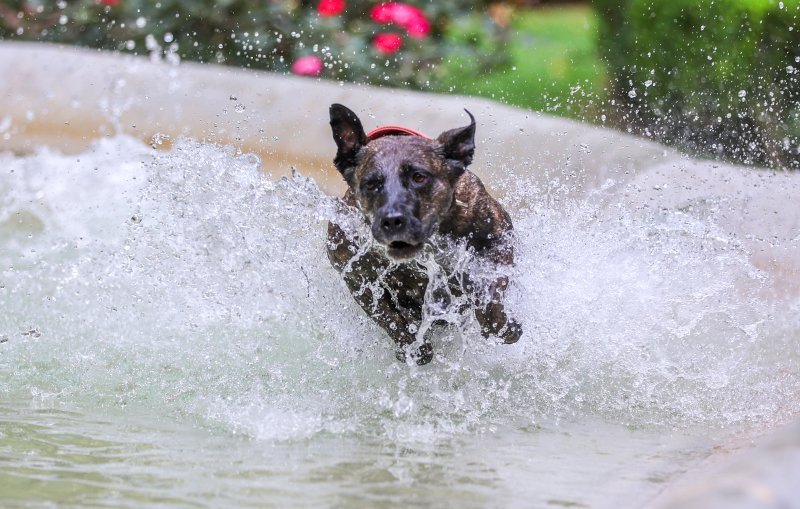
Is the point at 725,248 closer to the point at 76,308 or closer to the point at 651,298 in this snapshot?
the point at 651,298

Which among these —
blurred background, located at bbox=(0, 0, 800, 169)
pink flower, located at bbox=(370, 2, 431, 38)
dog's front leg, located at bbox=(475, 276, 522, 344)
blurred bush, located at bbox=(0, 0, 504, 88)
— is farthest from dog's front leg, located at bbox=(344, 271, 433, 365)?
pink flower, located at bbox=(370, 2, 431, 38)

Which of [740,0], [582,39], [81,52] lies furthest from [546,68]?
[81,52]

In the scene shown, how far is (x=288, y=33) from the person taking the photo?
11.5 m

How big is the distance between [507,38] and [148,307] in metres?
7.68

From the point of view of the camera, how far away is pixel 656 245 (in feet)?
20.6

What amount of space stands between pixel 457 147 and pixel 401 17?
21.2 feet

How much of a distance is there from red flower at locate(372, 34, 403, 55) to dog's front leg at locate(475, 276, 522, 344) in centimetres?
627

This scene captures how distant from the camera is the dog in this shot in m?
5.12

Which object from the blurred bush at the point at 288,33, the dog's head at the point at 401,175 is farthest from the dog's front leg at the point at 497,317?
the blurred bush at the point at 288,33

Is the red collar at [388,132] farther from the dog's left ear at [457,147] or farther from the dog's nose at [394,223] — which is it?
the dog's nose at [394,223]

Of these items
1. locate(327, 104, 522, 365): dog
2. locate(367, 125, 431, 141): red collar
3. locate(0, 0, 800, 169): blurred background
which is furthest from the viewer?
locate(0, 0, 800, 169): blurred background

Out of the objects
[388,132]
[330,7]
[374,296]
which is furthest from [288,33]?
[374,296]

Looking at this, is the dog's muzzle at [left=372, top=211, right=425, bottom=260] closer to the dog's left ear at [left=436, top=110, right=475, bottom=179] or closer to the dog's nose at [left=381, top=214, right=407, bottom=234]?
the dog's nose at [left=381, top=214, right=407, bottom=234]

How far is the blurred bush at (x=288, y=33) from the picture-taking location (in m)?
11.4
